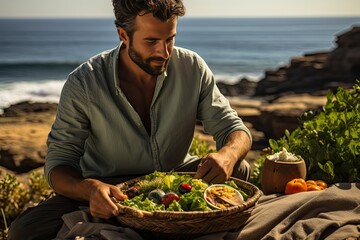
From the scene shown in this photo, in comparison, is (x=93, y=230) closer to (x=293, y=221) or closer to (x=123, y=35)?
(x=293, y=221)

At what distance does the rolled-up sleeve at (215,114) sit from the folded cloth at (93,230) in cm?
117

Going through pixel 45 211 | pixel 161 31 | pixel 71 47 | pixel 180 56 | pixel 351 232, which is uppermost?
pixel 161 31

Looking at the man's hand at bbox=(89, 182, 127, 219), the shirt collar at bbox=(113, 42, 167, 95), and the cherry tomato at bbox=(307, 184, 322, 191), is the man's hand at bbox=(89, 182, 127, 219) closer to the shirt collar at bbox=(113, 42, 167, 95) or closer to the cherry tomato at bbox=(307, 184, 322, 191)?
the shirt collar at bbox=(113, 42, 167, 95)

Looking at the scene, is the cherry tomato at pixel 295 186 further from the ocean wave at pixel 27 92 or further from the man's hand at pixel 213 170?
the ocean wave at pixel 27 92

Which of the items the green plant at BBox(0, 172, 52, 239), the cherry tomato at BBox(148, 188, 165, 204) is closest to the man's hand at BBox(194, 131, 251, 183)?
the cherry tomato at BBox(148, 188, 165, 204)

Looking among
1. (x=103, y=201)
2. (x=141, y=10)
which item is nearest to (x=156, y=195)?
(x=103, y=201)

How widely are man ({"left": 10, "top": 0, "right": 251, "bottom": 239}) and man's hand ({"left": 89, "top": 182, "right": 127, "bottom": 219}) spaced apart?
0.34 metres

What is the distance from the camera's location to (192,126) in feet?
14.2

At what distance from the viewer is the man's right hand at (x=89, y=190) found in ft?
10.2

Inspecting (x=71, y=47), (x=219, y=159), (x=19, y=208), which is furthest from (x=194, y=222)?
(x=71, y=47)

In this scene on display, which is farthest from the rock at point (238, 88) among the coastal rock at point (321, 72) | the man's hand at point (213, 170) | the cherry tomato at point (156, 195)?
the cherry tomato at point (156, 195)

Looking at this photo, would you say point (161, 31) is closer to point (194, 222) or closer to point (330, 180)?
point (194, 222)

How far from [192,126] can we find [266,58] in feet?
161

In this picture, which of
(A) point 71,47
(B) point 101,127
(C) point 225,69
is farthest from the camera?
(A) point 71,47
